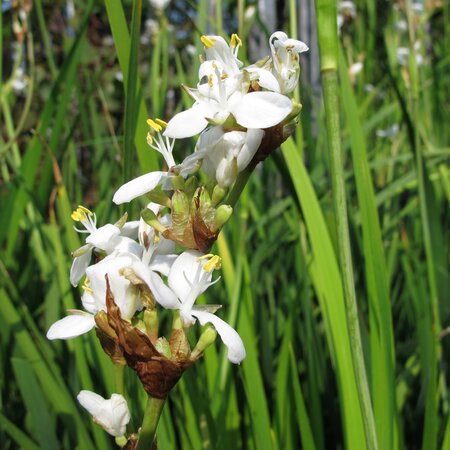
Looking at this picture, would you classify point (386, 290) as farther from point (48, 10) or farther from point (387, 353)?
point (48, 10)

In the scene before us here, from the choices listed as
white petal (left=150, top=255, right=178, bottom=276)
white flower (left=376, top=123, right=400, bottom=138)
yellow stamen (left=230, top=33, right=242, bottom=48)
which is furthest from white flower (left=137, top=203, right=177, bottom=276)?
white flower (left=376, top=123, right=400, bottom=138)

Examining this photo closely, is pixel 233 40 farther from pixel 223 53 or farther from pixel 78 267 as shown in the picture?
pixel 78 267

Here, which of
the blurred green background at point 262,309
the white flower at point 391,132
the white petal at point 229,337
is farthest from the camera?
the white flower at point 391,132

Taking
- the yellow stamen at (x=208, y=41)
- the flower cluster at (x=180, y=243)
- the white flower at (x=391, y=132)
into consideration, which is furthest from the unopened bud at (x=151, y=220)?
the white flower at (x=391, y=132)

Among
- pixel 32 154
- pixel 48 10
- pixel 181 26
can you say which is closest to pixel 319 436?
pixel 32 154

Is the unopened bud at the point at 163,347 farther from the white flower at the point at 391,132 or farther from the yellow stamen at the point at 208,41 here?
the white flower at the point at 391,132

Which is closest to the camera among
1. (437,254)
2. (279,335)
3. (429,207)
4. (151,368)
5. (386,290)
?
(151,368)

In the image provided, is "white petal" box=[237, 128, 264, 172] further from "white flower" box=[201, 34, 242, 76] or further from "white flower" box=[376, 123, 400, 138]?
"white flower" box=[376, 123, 400, 138]
